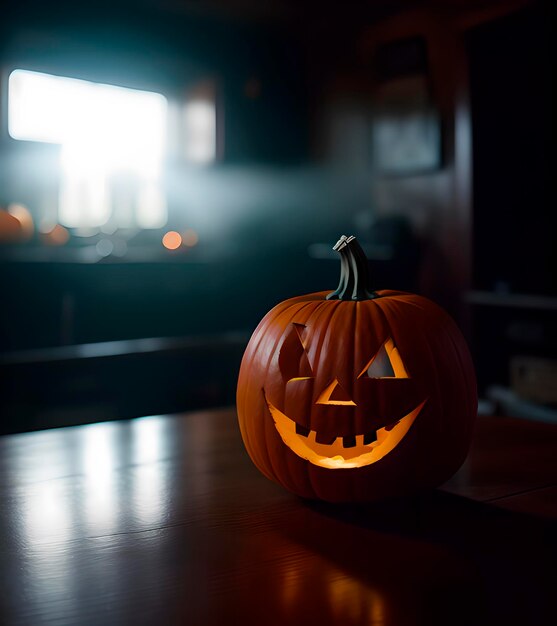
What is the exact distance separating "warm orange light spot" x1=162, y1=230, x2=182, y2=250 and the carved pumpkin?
3268 mm

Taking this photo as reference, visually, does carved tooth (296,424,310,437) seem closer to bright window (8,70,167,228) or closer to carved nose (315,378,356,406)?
carved nose (315,378,356,406)

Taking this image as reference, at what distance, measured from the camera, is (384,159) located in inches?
152

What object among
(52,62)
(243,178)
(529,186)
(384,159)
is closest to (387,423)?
(529,186)

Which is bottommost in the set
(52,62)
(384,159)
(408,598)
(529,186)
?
(408,598)

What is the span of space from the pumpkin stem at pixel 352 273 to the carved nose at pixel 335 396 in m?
0.11

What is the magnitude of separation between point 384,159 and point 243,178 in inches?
41.3

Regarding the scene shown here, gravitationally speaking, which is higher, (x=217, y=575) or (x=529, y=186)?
(x=529, y=186)

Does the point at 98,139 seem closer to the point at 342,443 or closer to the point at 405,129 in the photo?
the point at 405,129

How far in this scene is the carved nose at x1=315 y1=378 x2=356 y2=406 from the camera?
2.07 ft

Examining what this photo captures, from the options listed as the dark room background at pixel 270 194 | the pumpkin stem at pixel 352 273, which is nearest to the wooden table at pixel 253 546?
the pumpkin stem at pixel 352 273

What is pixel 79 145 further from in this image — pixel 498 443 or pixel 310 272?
pixel 498 443

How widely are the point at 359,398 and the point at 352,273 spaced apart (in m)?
0.14

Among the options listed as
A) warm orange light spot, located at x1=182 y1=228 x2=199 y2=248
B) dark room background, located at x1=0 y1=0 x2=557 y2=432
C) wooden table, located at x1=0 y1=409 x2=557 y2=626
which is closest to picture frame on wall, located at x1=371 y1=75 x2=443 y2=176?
dark room background, located at x1=0 y1=0 x2=557 y2=432

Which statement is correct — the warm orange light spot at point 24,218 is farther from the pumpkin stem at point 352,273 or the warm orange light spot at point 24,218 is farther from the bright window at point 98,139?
the pumpkin stem at point 352,273
